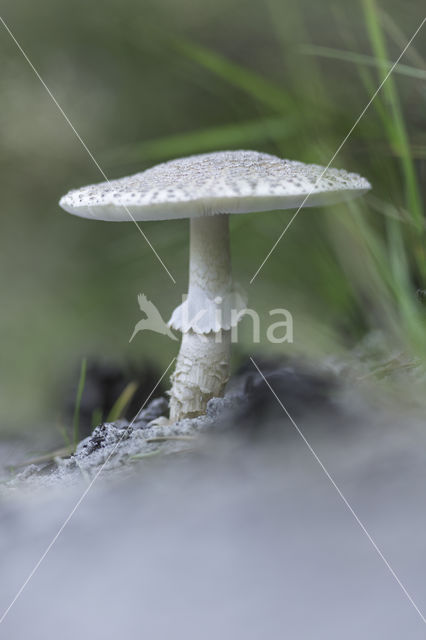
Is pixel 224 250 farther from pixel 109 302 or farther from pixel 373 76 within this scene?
pixel 109 302

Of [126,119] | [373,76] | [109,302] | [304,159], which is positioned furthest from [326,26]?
[109,302]

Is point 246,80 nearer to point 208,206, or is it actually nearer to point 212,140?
point 212,140

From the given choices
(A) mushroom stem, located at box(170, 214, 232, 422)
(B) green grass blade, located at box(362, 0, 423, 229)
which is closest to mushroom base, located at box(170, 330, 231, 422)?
(A) mushroom stem, located at box(170, 214, 232, 422)

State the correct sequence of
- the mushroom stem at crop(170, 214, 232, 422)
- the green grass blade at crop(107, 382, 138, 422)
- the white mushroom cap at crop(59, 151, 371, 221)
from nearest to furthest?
the white mushroom cap at crop(59, 151, 371, 221), the mushroom stem at crop(170, 214, 232, 422), the green grass blade at crop(107, 382, 138, 422)

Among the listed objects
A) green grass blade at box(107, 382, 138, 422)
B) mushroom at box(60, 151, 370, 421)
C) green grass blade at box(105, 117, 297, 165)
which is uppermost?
green grass blade at box(105, 117, 297, 165)

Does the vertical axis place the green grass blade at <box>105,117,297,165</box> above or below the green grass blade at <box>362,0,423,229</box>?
above

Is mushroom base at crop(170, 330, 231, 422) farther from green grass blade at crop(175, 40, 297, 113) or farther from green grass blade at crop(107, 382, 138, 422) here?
green grass blade at crop(175, 40, 297, 113)

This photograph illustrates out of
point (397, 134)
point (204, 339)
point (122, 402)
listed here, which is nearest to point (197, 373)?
point (204, 339)
